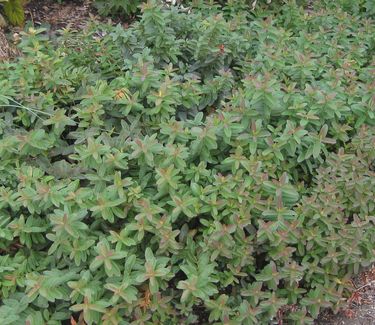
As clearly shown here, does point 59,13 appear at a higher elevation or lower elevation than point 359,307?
higher

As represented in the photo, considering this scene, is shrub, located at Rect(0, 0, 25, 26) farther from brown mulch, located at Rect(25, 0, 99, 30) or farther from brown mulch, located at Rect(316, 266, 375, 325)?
brown mulch, located at Rect(316, 266, 375, 325)

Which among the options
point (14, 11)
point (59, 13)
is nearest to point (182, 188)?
point (14, 11)

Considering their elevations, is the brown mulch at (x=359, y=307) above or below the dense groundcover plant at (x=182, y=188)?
below

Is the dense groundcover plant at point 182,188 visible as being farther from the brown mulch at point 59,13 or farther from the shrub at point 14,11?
the brown mulch at point 59,13

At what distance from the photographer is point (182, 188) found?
A: 9.02 ft

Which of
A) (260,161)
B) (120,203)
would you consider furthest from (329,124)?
(120,203)

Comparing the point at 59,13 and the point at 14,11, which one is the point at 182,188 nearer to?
the point at 14,11

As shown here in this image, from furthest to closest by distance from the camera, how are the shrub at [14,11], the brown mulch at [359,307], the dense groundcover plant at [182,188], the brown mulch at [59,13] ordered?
the brown mulch at [59,13] → the shrub at [14,11] → the brown mulch at [359,307] → the dense groundcover plant at [182,188]

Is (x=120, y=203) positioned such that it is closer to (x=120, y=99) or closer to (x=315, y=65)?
(x=120, y=99)

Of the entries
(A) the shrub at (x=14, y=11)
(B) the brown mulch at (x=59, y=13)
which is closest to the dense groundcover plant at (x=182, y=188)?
(A) the shrub at (x=14, y=11)

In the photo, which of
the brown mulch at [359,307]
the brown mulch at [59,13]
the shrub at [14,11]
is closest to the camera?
the brown mulch at [359,307]

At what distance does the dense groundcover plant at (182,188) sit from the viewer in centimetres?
Answer: 252

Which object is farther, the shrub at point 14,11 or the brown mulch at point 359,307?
the shrub at point 14,11

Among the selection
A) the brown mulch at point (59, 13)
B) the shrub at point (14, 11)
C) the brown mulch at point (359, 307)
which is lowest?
the brown mulch at point (359, 307)
